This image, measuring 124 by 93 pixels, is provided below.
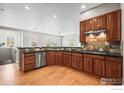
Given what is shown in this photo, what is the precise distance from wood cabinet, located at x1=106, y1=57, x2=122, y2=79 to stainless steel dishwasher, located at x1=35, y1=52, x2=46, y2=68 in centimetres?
294

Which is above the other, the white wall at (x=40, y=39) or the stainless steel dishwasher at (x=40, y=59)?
the white wall at (x=40, y=39)

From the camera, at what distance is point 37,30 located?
22.6 ft

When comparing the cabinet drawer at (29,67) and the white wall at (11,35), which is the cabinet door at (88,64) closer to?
the cabinet drawer at (29,67)

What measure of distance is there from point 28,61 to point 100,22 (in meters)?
3.21

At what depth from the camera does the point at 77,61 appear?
14.4ft

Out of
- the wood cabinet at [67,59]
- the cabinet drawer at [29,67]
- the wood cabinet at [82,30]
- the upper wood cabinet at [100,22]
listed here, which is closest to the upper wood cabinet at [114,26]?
the upper wood cabinet at [100,22]

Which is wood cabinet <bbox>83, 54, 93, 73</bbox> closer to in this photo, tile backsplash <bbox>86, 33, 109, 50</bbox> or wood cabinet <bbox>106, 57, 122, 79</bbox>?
wood cabinet <bbox>106, 57, 122, 79</bbox>

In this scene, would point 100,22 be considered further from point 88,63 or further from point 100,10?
point 88,63

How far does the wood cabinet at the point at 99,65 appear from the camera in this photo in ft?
10.7

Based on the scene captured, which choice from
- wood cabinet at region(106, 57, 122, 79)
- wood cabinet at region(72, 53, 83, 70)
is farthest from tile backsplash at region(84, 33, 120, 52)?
wood cabinet at region(106, 57, 122, 79)

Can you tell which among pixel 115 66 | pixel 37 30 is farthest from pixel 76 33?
pixel 115 66

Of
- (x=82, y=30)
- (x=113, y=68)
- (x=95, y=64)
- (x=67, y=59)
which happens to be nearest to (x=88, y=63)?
(x=95, y=64)

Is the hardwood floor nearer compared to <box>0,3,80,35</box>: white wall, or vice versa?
the hardwood floor

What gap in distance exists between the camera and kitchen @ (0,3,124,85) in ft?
10.3
